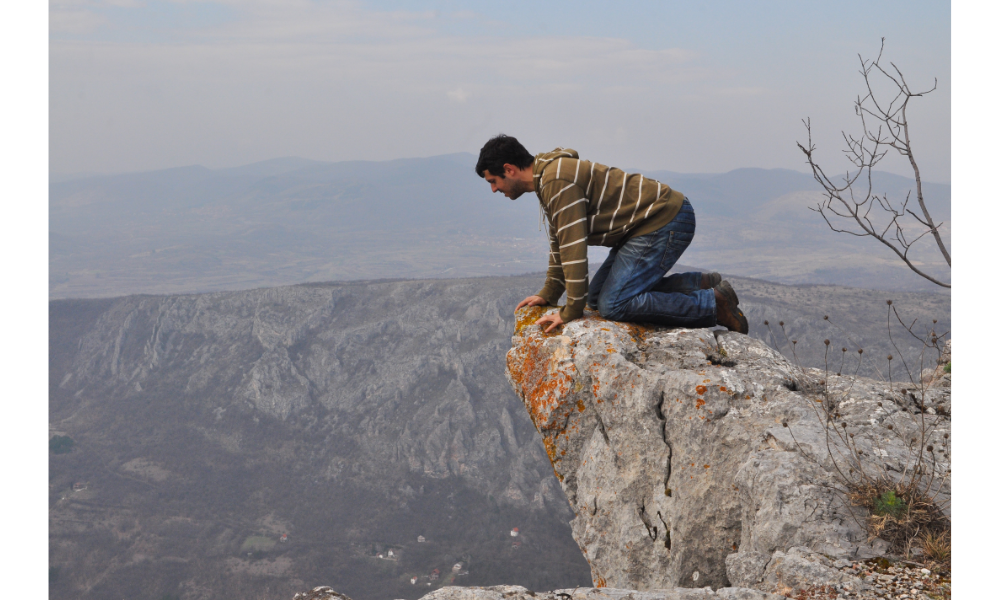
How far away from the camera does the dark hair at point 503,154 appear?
6.52 meters

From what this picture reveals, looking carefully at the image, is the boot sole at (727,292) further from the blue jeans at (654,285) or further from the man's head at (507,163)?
the man's head at (507,163)

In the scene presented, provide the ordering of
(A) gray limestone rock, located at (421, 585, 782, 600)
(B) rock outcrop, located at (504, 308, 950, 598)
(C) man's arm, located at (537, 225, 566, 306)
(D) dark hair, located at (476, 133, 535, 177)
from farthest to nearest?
1. (C) man's arm, located at (537, 225, 566, 306)
2. (D) dark hair, located at (476, 133, 535, 177)
3. (B) rock outcrop, located at (504, 308, 950, 598)
4. (A) gray limestone rock, located at (421, 585, 782, 600)

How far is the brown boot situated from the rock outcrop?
27cm

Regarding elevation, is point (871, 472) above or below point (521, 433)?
above

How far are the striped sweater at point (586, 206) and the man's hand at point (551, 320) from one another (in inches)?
2.7

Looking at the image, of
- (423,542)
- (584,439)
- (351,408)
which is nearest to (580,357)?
(584,439)

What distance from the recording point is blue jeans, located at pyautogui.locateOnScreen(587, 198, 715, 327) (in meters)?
6.94

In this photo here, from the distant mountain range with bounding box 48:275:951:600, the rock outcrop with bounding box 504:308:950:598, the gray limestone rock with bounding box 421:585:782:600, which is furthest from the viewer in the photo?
the distant mountain range with bounding box 48:275:951:600

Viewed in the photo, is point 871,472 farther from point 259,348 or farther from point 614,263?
point 259,348

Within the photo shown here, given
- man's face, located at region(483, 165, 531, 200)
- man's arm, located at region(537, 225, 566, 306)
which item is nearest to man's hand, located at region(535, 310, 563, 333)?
man's arm, located at region(537, 225, 566, 306)

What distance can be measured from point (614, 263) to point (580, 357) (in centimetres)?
117

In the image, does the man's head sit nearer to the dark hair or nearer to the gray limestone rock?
the dark hair

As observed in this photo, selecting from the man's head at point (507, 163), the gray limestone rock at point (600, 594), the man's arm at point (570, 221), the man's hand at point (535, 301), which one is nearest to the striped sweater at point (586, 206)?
the man's arm at point (570, 221)

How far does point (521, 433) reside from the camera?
134 m
